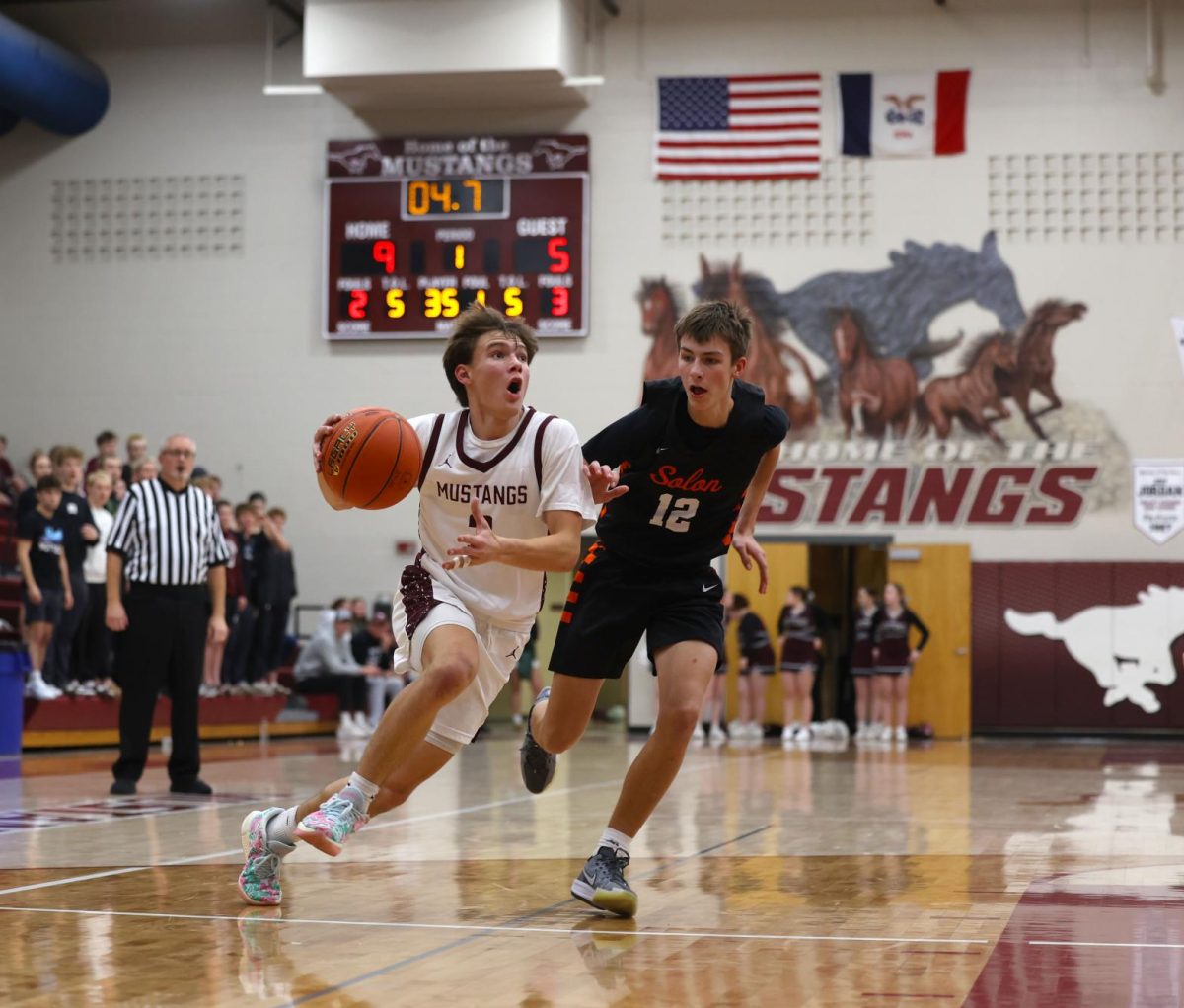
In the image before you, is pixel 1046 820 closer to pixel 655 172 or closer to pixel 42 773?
pixel 42 773

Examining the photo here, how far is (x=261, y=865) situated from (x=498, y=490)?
1.26m

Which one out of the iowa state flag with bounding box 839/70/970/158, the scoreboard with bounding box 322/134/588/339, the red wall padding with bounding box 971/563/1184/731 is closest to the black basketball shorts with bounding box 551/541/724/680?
the scoreboard with bounding box 322/134/588/339

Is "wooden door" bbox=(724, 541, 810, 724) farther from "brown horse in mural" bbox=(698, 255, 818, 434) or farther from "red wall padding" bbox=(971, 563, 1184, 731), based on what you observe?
"red wall padding" bbox=(971, 563, 1184, 731)

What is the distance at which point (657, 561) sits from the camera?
483 cm

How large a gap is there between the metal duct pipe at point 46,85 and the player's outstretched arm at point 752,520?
15.5m

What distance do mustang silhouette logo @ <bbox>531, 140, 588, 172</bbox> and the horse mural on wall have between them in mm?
3160

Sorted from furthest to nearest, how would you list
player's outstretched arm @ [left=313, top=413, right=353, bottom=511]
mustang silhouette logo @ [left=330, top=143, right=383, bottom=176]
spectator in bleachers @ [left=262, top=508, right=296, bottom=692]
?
mustang silhouette logo @ [left=330, top=143, right=383, bottom=176] → spectator in bleachers @ [left=262, top=508, right=296, bottom=692] → player's outstretched arm @ [left=313, top=413, right=353, bottom=511]

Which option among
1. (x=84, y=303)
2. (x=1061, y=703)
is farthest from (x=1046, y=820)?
(x=84, y=303)

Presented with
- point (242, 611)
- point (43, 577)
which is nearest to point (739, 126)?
point (242, 611)

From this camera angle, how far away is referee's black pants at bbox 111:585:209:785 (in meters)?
8.34

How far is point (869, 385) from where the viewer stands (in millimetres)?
19234

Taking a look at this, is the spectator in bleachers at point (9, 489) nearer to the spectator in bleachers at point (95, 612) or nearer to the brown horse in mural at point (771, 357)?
the spectator in bleachers at point (95, 612)

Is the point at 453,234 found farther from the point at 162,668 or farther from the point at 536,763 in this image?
the point at 536,763

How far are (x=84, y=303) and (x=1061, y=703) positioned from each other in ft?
43.8
